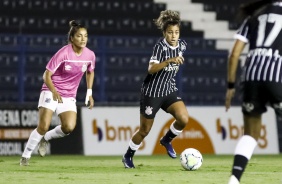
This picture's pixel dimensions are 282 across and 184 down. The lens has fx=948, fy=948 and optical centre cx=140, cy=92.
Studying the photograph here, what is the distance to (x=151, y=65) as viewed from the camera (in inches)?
475

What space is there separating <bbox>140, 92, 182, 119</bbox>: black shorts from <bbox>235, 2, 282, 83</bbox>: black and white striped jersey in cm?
468

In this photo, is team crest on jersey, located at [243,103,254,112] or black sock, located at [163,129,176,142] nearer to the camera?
team crest on jersey, located at [243,103,254,112]

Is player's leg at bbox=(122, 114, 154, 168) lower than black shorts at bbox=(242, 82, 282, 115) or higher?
lower

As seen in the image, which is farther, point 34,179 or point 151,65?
point 151,65

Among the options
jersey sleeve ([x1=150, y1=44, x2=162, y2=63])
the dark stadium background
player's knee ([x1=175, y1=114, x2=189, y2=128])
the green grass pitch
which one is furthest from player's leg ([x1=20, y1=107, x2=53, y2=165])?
the dark stadium background

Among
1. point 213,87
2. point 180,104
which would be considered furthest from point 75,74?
point 213,87

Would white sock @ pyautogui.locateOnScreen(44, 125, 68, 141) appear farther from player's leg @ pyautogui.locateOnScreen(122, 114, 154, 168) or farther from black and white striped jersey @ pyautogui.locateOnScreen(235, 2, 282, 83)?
black and white striped jersey @ pyautogui.locateOnScreen(235, 2, 282, 83)

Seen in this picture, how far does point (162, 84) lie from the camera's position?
41.5ft

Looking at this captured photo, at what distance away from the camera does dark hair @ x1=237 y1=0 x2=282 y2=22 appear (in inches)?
303

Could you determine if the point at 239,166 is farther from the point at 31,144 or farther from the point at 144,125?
the point at 31,144

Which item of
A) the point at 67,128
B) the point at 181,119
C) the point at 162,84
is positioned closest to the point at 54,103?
the point at 67,128

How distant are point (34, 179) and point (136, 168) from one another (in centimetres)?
268

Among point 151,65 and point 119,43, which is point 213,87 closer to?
point 119,43

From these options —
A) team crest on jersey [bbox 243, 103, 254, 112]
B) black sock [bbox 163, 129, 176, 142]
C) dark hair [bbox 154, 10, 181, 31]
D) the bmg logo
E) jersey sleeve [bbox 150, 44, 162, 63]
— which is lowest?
the bmg logo
